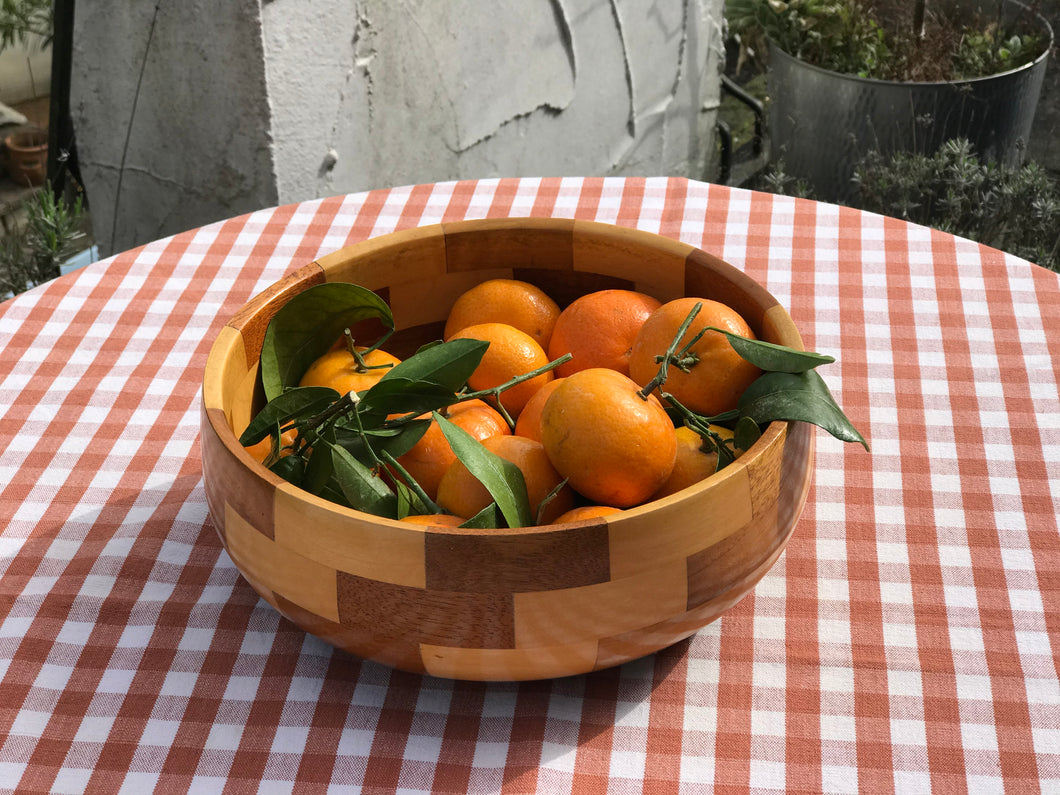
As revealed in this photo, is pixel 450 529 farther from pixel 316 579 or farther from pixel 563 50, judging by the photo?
pixel 563 50

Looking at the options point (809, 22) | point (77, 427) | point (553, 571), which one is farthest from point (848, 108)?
point (553, 571)

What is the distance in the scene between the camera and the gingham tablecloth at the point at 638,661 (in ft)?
2.04

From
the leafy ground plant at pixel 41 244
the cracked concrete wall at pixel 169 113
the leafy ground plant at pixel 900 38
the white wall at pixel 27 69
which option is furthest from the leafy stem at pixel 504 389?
the leafy ground plant at pixel 900 38

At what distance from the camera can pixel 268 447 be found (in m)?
0.70

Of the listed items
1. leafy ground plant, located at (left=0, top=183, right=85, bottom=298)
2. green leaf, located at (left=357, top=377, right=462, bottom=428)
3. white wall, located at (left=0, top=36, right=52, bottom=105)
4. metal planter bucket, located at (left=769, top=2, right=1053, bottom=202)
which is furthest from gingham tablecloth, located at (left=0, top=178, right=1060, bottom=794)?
metal planter bucket, located at (left=769, top=2, right=1053, bottom=202)

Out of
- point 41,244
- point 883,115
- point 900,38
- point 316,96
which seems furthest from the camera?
point 900,38

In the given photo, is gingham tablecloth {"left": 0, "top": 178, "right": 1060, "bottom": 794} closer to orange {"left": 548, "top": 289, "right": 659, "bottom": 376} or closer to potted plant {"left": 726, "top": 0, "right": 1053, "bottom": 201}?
orange {"left": 548, "top": 289, "right": 659, "bottom": 376}

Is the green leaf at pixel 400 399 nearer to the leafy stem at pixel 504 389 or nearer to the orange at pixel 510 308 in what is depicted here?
the leafy stem at pixel 504 389

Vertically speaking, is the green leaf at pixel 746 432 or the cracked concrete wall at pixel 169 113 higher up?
the green leaf at pixel 746 432

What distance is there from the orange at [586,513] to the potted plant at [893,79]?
209 cm

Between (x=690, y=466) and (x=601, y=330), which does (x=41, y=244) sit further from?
(x=690, y=466)

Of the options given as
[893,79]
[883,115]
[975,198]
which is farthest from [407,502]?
[893,79]

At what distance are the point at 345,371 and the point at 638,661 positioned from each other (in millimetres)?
261

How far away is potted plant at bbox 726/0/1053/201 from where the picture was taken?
8.12 ft
